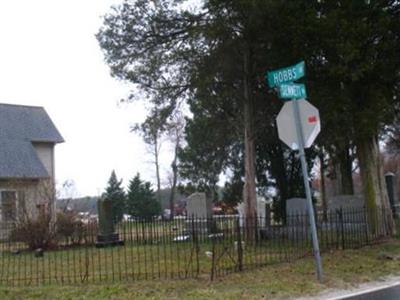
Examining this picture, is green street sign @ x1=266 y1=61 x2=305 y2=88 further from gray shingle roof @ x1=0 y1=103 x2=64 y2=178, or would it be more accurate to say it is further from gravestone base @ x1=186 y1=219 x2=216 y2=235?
gray shingle roof @ x1=0 y1=103 x2=64 y2=178

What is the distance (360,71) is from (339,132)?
351cm

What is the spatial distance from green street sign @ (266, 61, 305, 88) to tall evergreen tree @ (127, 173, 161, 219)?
45.5 meters

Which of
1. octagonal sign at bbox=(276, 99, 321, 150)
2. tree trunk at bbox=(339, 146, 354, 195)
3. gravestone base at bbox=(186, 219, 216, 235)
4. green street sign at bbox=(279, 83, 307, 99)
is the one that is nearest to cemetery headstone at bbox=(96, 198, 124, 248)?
gravestone base at bbox=(186, 219, 216, 235)

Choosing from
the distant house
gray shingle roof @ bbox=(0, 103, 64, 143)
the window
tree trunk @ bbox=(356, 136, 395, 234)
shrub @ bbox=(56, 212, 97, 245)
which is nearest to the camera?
tree trunk @ bbox=(356, 136, 395, 234)

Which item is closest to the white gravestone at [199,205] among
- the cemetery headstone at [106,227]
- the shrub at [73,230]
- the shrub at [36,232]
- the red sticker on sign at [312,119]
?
the cemetery headstone at [106,227]

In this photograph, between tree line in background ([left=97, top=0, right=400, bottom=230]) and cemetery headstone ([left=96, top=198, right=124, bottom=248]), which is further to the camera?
cemetery headstone ([left=96, top=198, right=124, bottom=248])

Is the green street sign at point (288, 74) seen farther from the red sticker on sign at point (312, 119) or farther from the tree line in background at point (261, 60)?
the tree line in background at point (261, 60)

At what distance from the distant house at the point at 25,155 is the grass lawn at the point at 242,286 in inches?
602

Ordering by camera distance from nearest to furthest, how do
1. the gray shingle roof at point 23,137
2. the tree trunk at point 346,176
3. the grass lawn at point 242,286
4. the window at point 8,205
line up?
the grass lawn at point 242,286 < the window at point 8,205 < the gray shingle roof at point 23,137 < the tree trunk at point 346,176

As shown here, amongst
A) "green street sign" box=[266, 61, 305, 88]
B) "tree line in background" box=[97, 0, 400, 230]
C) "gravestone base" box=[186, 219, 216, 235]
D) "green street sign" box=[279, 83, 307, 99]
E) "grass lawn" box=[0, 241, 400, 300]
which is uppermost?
"tree line in background" box=[97, 0, 400, 230]

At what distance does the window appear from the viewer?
83.0ft

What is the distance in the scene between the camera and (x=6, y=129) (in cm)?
3384

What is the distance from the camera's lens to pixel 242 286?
33.4 feet

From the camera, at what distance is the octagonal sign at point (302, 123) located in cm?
1091
